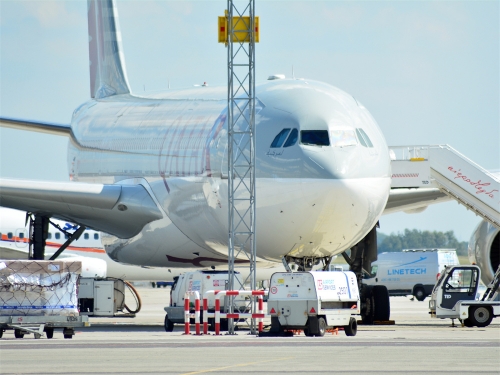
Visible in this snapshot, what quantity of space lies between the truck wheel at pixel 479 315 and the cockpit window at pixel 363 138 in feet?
15.5

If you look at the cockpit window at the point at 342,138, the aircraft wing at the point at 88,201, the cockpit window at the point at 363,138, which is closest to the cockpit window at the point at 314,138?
the cockpit window at the point at 342,138

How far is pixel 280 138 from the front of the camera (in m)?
21.9

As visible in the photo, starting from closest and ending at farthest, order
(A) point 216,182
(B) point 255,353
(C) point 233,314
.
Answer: (B) point 255,353
(C) point 233,314
(A) point 216,182

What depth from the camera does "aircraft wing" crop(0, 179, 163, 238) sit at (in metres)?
24.9

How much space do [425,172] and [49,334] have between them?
953cm

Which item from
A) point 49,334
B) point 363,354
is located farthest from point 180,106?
point 363,354

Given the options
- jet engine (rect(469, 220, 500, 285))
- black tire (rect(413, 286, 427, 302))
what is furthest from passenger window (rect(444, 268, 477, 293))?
black tire (rect(413, 286, 427, 302))

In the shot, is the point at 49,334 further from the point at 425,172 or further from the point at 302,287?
the point at 425,172

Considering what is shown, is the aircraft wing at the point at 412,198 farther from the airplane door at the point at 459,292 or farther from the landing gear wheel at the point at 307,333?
the landing gear wheel at the point at 307,333

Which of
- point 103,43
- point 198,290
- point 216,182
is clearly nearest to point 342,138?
point 216,182

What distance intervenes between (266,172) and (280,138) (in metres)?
0.65

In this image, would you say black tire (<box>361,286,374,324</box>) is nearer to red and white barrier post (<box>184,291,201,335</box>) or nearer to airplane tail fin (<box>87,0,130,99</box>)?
red and white barrier post (<box>184,291,201,335</box>)

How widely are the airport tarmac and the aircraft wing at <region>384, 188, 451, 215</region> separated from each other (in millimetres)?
5330

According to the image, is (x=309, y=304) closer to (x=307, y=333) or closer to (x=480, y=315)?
(x=307, y=333)
